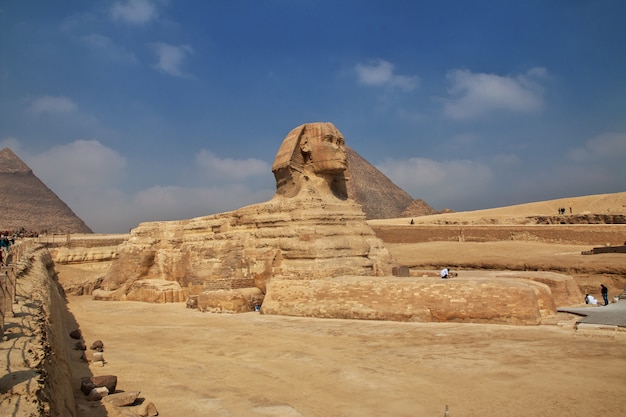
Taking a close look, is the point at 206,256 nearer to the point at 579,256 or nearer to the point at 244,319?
the point at 244,319

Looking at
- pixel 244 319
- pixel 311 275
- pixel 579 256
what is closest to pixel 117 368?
pixel 244 319

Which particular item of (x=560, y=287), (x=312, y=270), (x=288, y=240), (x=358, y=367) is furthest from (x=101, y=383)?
(x=560, y=287)

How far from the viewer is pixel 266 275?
11.4 metres

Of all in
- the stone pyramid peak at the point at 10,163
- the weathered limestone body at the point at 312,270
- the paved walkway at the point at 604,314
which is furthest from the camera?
the stone pyramid peak at the point at 10,163

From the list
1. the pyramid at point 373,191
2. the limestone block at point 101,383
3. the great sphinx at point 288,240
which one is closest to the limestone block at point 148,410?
the limestone block at point 101,383

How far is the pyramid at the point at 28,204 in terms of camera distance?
46.2m

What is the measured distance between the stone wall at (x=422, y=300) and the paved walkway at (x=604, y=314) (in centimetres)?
62

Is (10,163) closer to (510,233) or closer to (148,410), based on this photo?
(510,233)

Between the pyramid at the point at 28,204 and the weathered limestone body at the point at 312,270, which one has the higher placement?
the pyramid at the point at 28,204

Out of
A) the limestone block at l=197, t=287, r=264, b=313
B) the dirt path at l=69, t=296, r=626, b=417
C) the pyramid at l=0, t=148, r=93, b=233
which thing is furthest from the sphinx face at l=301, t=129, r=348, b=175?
the pyramid at l=0, t=148, r=93, b=233

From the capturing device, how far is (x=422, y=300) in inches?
339

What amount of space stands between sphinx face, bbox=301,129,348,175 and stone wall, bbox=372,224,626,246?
45.5 ft

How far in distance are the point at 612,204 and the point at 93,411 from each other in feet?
120

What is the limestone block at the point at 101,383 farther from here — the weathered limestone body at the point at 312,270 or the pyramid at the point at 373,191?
the pyramid at the point at 373,191
